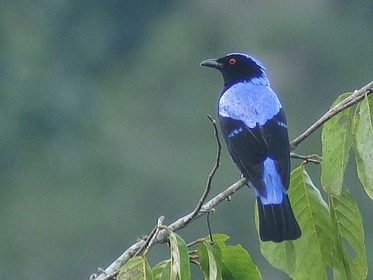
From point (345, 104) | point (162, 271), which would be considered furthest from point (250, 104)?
point (162, 271)

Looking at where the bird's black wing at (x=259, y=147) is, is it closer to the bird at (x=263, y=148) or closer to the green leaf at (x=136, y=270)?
the bird at (x=263, y=148)

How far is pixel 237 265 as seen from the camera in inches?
152

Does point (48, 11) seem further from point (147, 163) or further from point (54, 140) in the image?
point (147, 163)

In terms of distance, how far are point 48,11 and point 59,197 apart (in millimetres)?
6325

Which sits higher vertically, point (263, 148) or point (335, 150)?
point (263, 148)

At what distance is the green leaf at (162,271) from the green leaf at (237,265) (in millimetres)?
250

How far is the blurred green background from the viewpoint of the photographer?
72.8 feet

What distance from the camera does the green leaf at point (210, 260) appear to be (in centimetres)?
362

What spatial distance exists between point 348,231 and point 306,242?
0.14 meters

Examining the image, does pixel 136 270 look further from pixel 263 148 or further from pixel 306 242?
pixel 263 148

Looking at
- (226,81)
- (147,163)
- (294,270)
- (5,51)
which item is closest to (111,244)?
(147,163)

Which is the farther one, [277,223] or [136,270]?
[277,223]

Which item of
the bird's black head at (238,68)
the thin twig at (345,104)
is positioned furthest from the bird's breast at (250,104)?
the thin twig at (345,104)

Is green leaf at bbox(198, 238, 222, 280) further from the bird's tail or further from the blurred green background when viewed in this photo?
the blurred green background
